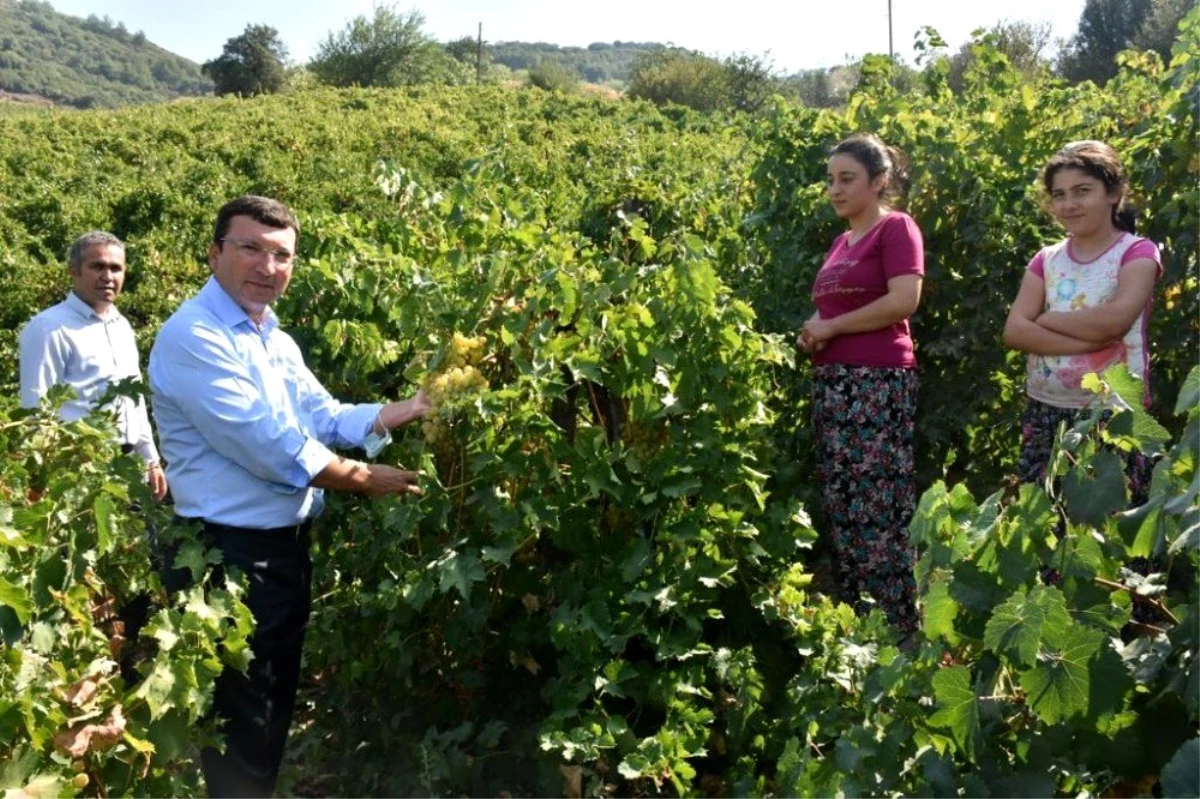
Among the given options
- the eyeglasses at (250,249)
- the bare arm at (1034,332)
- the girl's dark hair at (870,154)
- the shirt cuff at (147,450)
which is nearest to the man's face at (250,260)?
the eyeglasses at (250,249)

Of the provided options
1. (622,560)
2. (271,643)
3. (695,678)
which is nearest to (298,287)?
(271,643)

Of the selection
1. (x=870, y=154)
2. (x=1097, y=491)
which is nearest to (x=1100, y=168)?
(x=870, y=154)

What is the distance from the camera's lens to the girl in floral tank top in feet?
11.2

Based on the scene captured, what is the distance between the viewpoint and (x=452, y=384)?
2.71m

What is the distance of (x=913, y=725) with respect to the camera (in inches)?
A: 67.0

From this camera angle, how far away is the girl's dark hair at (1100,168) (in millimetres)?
3449

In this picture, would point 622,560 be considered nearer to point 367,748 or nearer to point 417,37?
point 367,748

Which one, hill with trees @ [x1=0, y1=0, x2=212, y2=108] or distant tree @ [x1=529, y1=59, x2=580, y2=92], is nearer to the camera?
distant tree @ [x1=529, y1=59, x2=580, y2=92]

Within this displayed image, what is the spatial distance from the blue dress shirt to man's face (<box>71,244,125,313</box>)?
6.46 feet

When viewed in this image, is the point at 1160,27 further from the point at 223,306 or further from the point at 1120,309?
the point at 223,306

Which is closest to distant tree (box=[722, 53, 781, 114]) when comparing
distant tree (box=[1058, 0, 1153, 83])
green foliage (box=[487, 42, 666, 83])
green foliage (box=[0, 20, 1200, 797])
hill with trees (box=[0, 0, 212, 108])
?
distant tree (box=[1058, 0, 1153, 83])

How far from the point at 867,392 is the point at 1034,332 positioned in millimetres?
514

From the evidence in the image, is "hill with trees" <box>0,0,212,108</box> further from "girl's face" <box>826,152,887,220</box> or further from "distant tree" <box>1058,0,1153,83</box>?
"girl's face" <box>826,152,887,220</box>

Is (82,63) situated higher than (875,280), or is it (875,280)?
(82,63)
